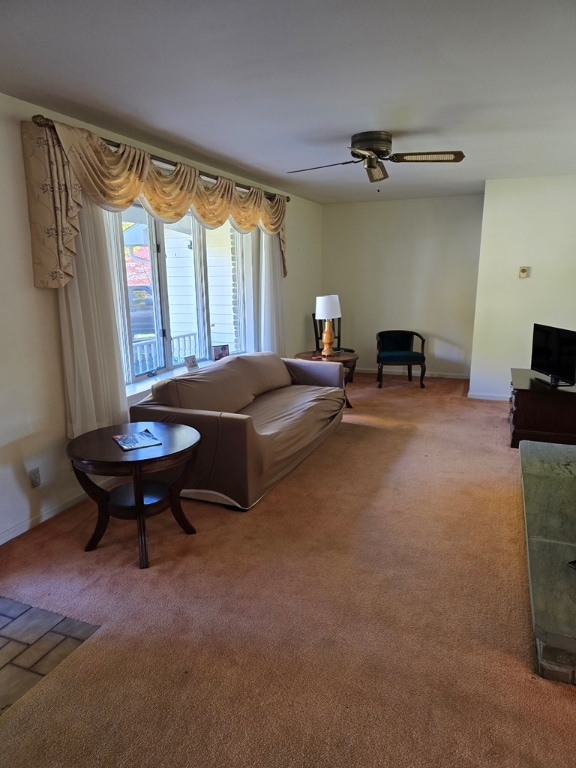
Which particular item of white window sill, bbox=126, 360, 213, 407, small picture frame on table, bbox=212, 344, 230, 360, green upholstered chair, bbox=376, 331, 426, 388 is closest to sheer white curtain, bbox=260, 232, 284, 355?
small picture frame on table, bbox=212, 344, 230, 360

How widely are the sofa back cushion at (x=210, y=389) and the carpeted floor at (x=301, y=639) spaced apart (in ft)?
2.38

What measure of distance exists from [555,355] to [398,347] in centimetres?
271

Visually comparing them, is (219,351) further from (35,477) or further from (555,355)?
(555,355)

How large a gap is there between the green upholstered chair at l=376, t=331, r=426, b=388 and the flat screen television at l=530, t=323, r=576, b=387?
1.91m

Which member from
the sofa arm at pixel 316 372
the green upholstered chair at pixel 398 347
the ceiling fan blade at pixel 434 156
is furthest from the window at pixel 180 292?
the ceiling fan blade at pixel 434 156

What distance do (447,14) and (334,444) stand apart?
301 cm

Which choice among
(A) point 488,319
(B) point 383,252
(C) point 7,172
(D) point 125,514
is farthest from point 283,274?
(D) point 125,514

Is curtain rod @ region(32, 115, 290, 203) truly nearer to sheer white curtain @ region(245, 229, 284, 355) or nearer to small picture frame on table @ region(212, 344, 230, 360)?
sheer white curtain @ region(245, 229, 284, 355)

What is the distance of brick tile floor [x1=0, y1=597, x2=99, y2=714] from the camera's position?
5.71ft

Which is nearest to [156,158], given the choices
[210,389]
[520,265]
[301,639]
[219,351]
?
[210,389]

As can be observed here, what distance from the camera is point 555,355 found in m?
3.91

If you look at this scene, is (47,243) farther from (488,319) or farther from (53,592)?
(488,319)

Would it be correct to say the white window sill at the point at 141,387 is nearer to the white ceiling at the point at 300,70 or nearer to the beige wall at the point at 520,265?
the white ceiling at the point at 300,70

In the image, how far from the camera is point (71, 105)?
270 cm
